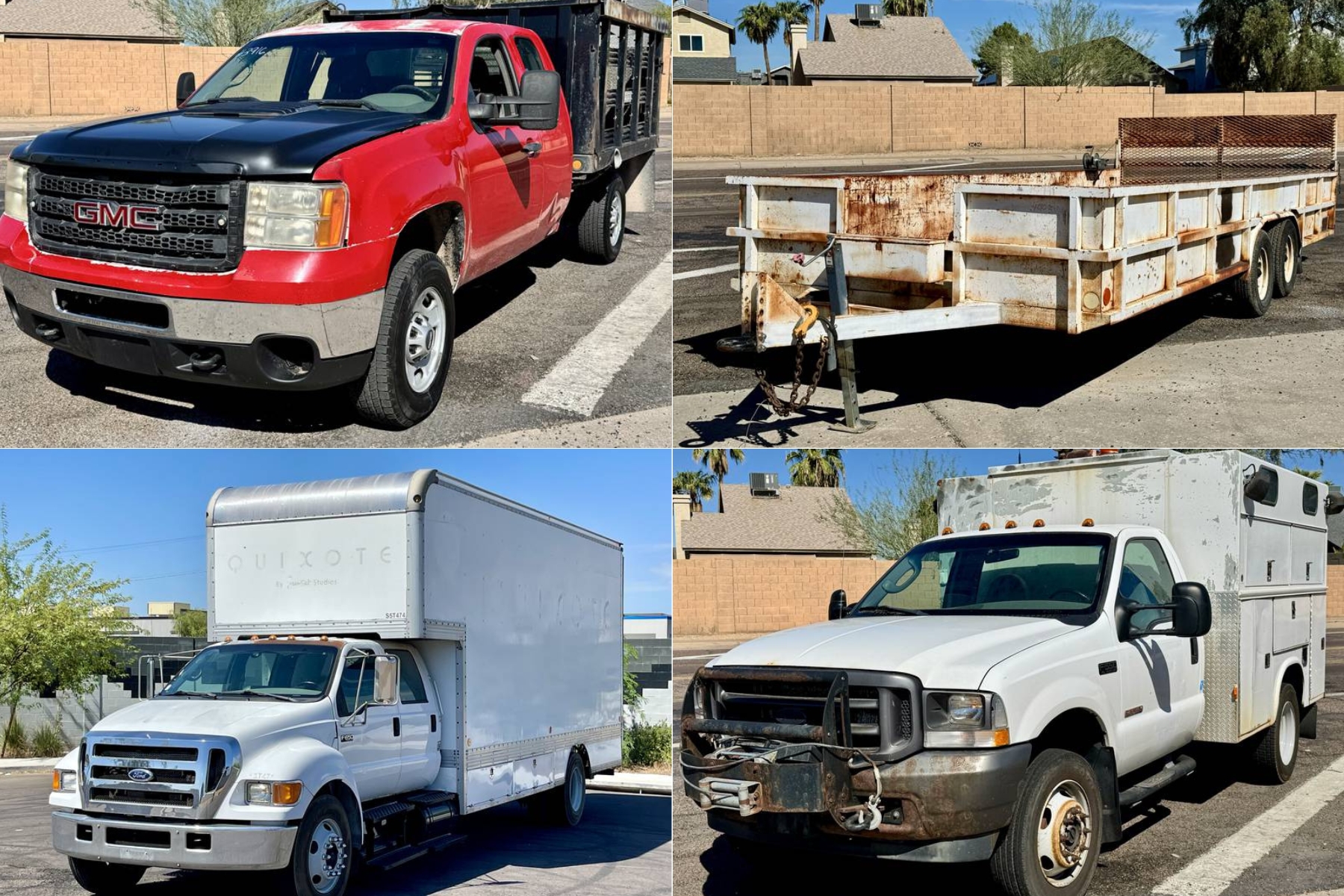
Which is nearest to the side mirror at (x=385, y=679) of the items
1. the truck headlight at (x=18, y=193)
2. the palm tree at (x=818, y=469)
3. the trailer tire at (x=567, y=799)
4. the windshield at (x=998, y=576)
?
the windshield at (x=998, y=576)

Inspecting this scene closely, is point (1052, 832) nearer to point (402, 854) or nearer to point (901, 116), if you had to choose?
point (402, 854)

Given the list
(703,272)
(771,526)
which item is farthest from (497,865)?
(771,526)

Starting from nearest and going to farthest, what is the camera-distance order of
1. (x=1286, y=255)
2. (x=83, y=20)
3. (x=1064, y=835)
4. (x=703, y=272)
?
(x=1064, y=835) < (x=1286, y=255) < (x=703, y=272) < (x=83, y=20)

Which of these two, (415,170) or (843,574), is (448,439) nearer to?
(415,170)

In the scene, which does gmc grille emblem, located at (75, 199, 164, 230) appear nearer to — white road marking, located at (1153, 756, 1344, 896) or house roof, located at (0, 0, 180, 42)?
white road marking, located at (1153, 756, 1344, 896)

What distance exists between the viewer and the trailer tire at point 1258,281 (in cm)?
1186

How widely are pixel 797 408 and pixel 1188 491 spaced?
117 inches

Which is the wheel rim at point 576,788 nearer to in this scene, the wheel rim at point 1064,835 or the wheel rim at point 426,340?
the wheel rim at point 426,340

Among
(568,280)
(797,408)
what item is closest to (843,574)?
(568,280)

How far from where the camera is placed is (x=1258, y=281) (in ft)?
40.0

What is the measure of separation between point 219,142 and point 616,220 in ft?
24.1

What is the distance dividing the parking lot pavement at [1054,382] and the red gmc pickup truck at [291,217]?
2.26 meters

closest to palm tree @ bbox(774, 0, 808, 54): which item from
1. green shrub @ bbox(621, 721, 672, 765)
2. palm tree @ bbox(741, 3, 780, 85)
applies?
palm tree @ bbox(741, 3, 780, 85)

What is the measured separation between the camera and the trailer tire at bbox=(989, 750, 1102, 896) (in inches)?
200
